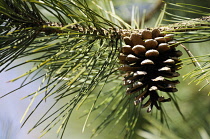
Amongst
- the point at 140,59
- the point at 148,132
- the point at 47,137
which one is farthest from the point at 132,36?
the point at 47,137

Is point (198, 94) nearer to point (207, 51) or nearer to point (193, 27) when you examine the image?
point (207, 51)

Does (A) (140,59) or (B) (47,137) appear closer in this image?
(A) (140,59)

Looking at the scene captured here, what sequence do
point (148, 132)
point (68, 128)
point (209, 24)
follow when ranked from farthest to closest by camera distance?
point (68, 128)
point (148, 132)
point (209, 24)

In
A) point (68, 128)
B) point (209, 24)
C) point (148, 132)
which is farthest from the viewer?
point (68, 128)

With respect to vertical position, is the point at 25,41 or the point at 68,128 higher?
the point at 25,41

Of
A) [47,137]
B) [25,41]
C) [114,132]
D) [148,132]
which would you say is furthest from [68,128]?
[25,41]

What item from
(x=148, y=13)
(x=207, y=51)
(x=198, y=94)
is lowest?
(x=198, y=94)

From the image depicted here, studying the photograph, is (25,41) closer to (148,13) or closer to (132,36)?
(132,36)
